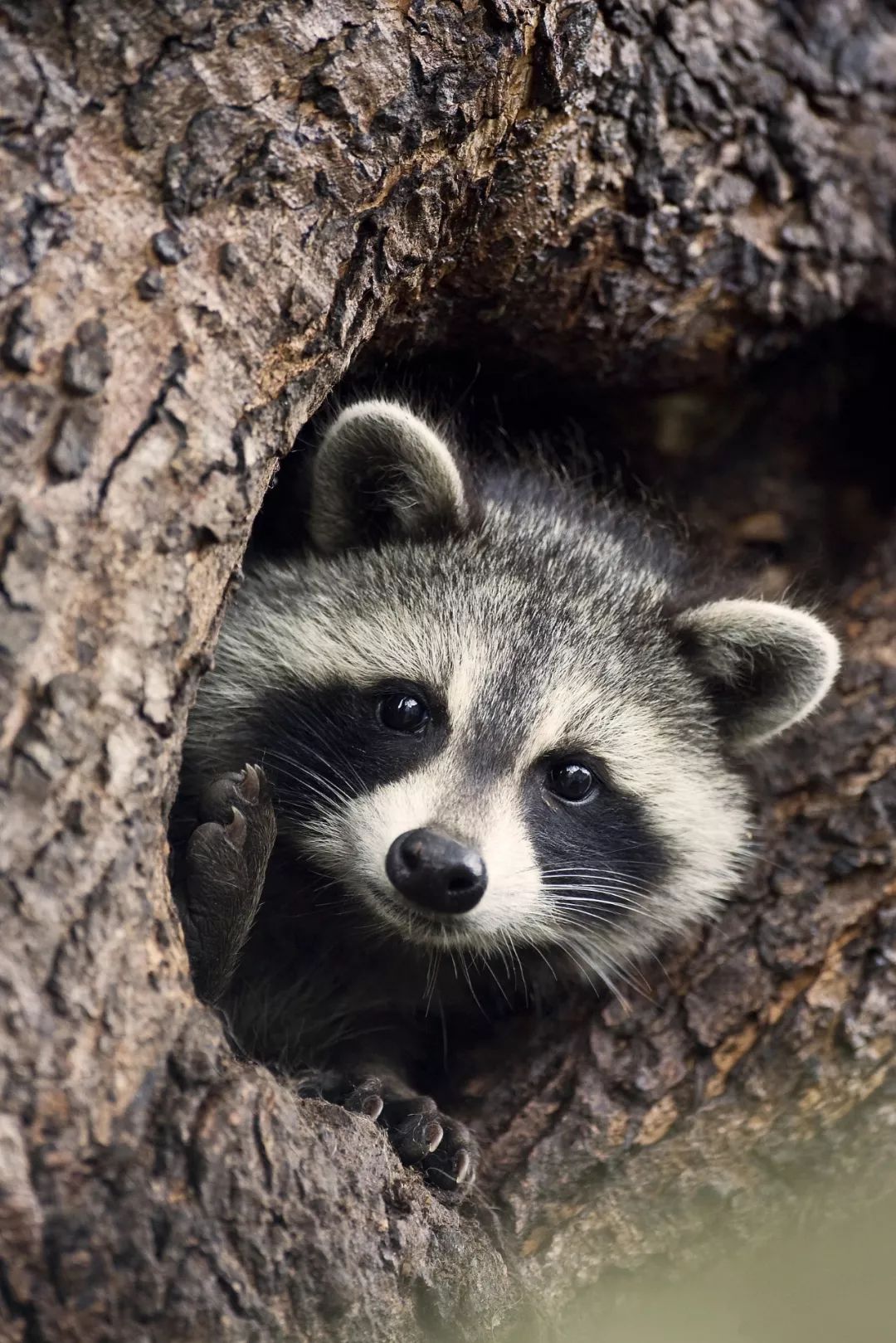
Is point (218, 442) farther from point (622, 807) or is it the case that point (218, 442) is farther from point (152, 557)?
point (622, 807)

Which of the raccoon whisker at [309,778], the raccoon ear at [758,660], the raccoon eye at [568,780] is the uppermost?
the raccoon ear at [758,660]

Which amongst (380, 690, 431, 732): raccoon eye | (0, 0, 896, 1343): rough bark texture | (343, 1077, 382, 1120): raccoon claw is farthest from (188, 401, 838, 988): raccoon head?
(343, 1077, 382, 1120): raccoon claw

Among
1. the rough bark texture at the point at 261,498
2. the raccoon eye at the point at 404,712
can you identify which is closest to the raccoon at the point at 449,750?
the raccoon eye at the point at 404,712

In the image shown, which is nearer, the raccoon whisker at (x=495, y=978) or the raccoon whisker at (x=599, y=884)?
the raccoon whisker at (x=599, y=884)

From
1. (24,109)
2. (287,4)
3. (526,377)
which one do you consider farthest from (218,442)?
(526,377)

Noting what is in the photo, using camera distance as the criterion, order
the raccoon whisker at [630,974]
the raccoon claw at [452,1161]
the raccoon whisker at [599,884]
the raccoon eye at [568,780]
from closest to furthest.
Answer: the raccoon claw at [452,1161] → the raccoon whisker at [599,884] → the raccoon eye at [568,780] → the raccoon whisker at [630,974]

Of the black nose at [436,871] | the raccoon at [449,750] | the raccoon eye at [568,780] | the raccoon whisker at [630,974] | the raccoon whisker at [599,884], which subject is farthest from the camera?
the raccoon whisker at [630,974]

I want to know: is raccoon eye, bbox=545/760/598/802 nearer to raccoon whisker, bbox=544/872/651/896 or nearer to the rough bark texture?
raccoon whisker, bbox=544/872/651/896

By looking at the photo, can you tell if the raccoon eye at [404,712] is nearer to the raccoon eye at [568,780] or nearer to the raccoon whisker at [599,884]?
the raccoon eye at [568,780]

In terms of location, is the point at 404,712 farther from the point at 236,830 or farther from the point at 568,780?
the point at 236,830

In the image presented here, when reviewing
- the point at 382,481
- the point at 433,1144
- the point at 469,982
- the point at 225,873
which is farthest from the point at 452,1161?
the point at 382,481
